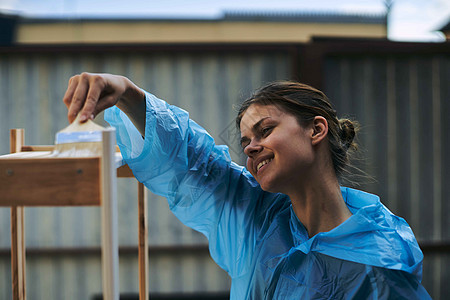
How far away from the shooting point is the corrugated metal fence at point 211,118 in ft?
9.27

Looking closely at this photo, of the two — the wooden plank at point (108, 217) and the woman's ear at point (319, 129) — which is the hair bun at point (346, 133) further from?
the wooden plank at point (108, 217)

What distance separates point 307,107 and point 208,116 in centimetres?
186

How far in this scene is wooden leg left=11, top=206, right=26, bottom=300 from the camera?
1094mm

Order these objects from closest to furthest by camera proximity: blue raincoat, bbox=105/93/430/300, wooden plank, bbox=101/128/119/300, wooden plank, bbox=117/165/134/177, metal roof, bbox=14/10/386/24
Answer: wooden plank, bbox=101/128/119/300 → blue raincoat, bbox=105/93/430/300 → wooden plank, bbox=117/165/134/177 → metal roof, bbox=14/10/386/24

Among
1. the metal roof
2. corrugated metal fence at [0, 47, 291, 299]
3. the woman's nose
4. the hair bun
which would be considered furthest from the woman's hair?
the metal roof

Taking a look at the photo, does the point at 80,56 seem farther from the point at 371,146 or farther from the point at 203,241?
the point at 371,146

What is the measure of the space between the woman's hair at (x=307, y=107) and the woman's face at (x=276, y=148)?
1.1 inches

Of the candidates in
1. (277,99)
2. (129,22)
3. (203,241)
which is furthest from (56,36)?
(277,99)

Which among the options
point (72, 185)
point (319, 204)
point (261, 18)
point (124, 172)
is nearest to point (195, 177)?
point (124, 172)

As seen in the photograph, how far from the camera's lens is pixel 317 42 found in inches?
112

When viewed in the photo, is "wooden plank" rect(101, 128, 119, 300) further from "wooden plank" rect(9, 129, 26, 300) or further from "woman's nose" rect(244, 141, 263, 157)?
"wooden plank" rect(9, 129, 26, 300)

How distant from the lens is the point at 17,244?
1146mm

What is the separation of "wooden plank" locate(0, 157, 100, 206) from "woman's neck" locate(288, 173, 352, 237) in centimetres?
61

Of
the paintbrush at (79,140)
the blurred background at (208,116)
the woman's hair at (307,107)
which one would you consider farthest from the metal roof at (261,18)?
the paintbrush at (79,140)
